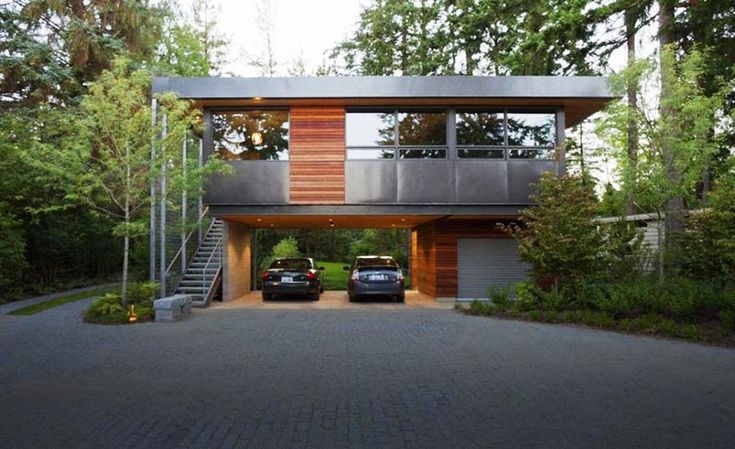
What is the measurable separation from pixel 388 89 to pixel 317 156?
259 centimetres

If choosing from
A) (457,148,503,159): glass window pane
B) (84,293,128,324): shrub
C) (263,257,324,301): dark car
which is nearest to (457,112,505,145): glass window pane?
(457,148,503,159): glass window pane

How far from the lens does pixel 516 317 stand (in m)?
12.4

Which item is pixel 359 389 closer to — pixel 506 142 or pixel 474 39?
pixel 506 142

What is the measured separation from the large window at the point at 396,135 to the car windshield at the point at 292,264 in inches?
152

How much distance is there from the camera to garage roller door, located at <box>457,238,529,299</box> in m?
16.3

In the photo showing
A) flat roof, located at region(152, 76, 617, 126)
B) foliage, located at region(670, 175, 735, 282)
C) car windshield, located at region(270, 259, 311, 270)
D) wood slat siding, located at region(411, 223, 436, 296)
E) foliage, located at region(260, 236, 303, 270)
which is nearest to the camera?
foliage, located at region(670, 175, 735, 282)

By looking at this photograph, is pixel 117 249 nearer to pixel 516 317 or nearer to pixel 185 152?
pixel 185 152

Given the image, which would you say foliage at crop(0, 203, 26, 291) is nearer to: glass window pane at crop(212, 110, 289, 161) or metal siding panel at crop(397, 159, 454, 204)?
glass window pane at crop(212, 110, 289, 161)

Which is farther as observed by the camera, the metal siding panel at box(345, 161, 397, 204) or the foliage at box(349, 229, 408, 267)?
the foliage at box(349, 229, 408, 267)

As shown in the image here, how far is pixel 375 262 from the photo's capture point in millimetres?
16234

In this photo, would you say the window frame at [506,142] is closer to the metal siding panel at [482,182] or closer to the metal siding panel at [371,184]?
the metal siding panel at [482,182]

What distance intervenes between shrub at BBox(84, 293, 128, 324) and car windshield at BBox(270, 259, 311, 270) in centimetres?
537

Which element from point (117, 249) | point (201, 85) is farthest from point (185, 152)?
point (117, 249)

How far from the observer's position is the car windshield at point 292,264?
16703 mm
